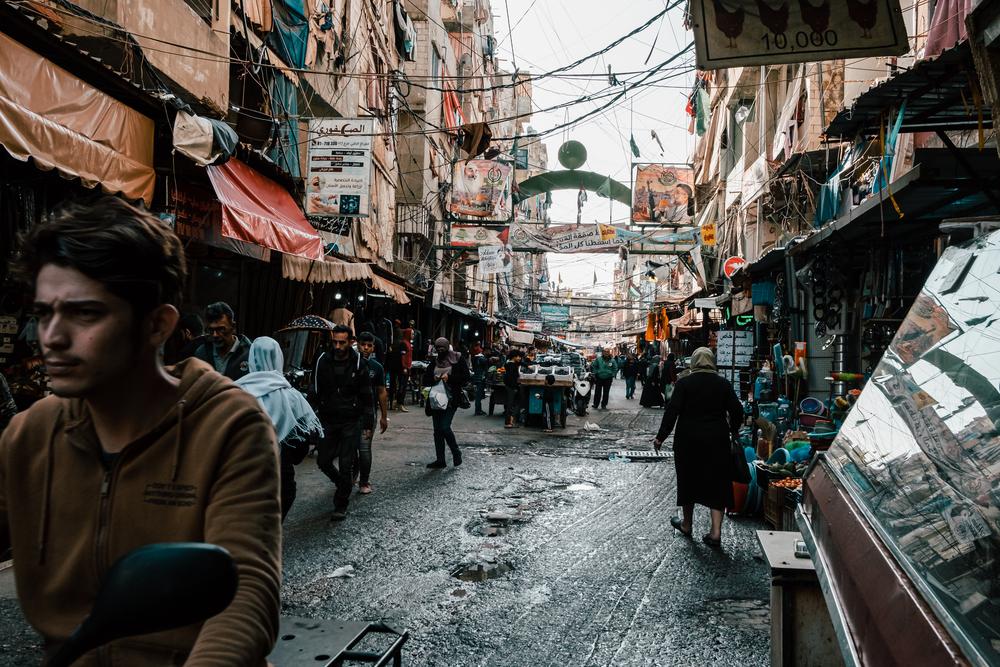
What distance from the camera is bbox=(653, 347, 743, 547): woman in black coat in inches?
258

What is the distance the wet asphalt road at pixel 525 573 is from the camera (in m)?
4.18

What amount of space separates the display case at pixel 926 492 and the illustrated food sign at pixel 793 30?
3.59 metres

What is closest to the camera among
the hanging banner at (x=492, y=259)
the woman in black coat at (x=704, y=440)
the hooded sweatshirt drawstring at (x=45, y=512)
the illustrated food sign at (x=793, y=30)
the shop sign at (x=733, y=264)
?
the hooded sweatshirt drawstring at (x=45, y=512)

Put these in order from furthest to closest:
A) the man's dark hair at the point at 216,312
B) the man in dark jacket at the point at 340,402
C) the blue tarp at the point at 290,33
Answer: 1. the blue tarp at the point at 290,33
2. the man in dark jacket at the point at 340,402
3. the man's dark hair at the point at 216,312

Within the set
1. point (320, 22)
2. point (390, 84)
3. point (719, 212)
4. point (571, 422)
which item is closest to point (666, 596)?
point (571, 422)

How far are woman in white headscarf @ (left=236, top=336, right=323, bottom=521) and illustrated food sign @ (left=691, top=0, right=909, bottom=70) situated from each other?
4.34 meters

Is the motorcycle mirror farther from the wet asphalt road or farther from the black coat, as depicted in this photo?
the black coat

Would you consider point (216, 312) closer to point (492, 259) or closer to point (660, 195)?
point (492, 259)

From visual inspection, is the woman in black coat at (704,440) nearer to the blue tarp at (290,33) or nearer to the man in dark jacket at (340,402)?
the man in dark jacket at (340,402)

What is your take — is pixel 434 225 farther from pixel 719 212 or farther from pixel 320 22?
pixel 320 22

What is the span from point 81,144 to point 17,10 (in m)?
1.16

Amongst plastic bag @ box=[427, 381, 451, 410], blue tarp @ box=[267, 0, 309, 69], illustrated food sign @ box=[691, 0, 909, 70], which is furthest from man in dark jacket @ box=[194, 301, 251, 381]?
blue tarp @ box=[267, 0, 309, 69]

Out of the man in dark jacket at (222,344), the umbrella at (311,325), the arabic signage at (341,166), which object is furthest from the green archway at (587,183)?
the man in dark jacket at (222,344)

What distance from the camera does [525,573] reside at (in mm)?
5508
